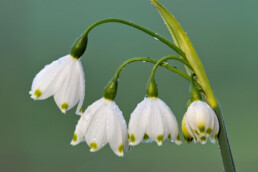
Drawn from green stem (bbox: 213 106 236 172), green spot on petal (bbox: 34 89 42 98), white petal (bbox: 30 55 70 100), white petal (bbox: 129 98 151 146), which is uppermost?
white petal (bbox: 30 55 70 100)

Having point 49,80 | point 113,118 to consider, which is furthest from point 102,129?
point 49,80

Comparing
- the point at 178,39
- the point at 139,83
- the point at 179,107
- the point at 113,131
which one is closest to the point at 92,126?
the point at 113,131

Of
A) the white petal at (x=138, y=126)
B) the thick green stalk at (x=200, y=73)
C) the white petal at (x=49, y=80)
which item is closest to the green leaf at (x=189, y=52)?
the thick green stalk at (x=200, y=73)

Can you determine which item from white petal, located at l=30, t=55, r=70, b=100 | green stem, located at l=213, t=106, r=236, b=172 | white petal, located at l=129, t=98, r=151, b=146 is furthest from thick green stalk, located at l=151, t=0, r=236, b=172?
white petal, located at l=30, t=55, r=70, b=100

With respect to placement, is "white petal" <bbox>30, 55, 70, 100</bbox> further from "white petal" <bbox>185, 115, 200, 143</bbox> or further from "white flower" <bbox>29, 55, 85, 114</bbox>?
"white petal" <bbox>185, 115, 200, 143</bbox>

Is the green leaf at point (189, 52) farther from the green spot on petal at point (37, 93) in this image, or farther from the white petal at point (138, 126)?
the green spot on petal at point (37, 93)

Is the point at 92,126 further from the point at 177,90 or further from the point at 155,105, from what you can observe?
the point at 177,90

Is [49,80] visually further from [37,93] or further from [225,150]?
[225,150]
